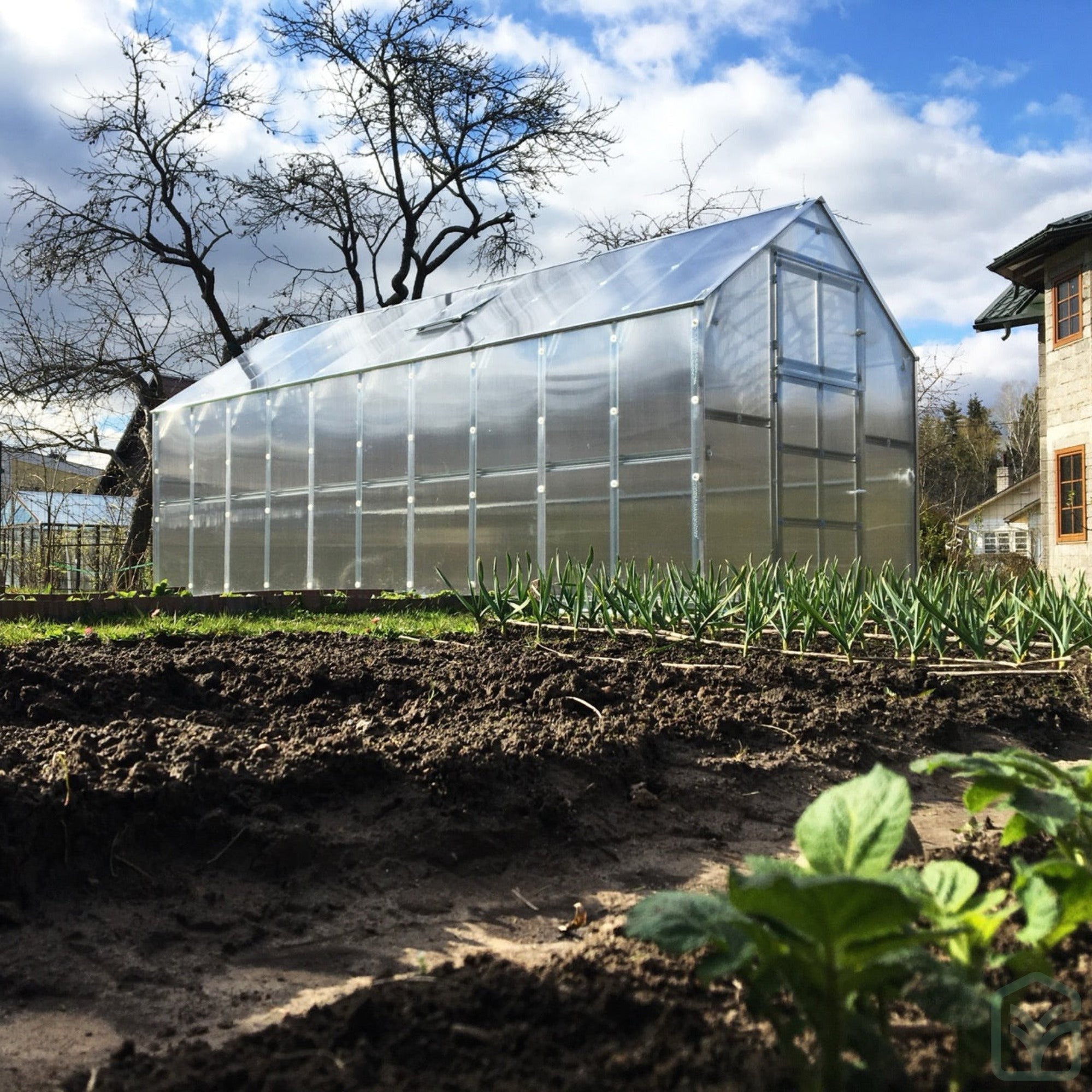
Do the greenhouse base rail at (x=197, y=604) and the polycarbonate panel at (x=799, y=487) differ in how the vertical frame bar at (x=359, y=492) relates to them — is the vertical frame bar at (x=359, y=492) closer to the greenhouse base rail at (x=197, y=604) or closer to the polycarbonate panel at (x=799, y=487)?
the greenhouse base rail at (x=197, y=604)

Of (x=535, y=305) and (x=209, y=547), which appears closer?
(x=535, y=305)

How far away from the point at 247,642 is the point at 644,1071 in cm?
428

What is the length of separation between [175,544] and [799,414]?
8367mm

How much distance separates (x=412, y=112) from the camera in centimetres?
1683

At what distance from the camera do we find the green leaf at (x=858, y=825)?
998mm

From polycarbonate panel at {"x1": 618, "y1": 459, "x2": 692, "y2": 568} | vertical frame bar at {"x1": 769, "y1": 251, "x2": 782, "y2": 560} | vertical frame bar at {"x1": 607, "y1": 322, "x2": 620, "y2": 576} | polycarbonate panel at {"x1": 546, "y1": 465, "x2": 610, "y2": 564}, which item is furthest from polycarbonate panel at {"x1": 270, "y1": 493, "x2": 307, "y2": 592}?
vertical frame bar at {"x1": 769, "y1": 251, "x2": 782, "y2": 560}

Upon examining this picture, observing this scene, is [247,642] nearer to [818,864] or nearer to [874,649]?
[874,649]

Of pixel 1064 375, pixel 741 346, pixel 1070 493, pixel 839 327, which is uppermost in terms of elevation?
pixel 1064 375

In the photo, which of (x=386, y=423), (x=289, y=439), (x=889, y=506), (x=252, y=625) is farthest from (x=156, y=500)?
(x=889, y=506)

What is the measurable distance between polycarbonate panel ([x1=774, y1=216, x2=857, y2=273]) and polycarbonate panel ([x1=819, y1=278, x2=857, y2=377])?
0.21m

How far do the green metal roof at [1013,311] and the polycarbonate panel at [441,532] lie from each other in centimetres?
879

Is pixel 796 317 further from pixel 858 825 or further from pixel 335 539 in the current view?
pixel 858 825

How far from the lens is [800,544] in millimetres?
8820

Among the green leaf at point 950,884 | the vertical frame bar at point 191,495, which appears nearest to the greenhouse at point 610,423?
the vertical frame bar at point 191,495
